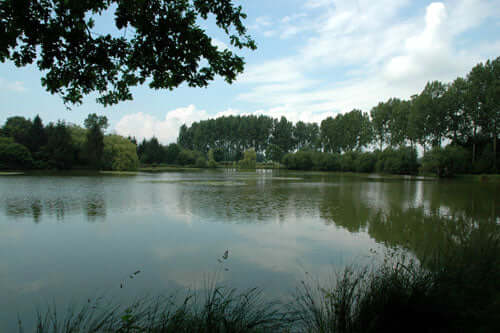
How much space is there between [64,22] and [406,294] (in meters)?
5.81

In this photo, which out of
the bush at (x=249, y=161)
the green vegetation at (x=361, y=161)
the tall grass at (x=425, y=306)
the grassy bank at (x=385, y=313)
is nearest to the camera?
the grassy bank at (x=385, y=313)

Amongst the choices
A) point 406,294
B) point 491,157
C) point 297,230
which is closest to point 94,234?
point 297,230

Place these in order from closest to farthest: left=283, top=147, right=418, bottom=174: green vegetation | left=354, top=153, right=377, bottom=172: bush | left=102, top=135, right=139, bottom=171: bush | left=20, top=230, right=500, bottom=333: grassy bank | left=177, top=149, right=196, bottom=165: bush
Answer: left=20, top=230, right=500, bottom=333: grassy bank → left=283, top=147, right=418, bottom=174: green vegetation → left=102, top=135, right=139, bottom=171: bush → left=354, top=153, right=377, bottom=172: bush → left=177, top=149, right=196, bottom=165: bush

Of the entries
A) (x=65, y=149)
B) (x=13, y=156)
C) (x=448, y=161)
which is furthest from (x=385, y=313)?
(x=65, y=149)

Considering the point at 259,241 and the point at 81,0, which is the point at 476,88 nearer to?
Result: the point at 259,241

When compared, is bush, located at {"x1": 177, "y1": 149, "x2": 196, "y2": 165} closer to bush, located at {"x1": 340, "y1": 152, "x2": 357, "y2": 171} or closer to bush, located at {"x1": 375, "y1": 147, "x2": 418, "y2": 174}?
bush, located at {"x1": 340, "y1": 152, "x2": 357, "y2": 171}

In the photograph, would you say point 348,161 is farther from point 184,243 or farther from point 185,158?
point 184,243

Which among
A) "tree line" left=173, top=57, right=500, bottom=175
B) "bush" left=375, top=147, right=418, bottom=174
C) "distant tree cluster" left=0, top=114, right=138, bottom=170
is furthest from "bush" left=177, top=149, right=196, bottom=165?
"bush" left=375, top=147, right=418, bottom=174

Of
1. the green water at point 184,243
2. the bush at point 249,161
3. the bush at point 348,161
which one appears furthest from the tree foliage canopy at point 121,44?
the bush at point 249,161

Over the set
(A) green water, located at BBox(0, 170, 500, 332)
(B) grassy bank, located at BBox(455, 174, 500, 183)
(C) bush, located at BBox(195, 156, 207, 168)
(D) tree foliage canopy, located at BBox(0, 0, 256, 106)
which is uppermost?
(D) tree foliage canopy, located at BBox(0, 0, 256, 106)

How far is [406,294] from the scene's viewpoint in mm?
3441

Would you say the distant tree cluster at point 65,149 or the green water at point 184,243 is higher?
the distant tree cluster at point 65,149

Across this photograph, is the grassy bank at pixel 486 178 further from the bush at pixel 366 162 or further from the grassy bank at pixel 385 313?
the grassy bank at pixel 385 313

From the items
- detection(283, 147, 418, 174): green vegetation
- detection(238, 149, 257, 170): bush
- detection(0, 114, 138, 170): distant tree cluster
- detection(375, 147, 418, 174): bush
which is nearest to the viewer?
detection(375, 147, 418, 174): bush
